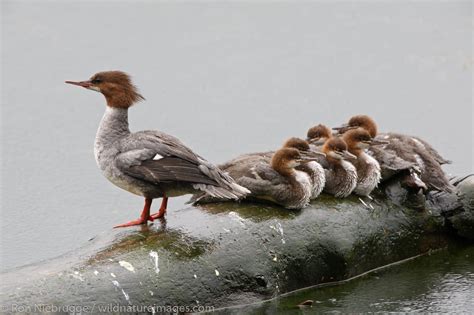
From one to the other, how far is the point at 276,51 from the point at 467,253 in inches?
260

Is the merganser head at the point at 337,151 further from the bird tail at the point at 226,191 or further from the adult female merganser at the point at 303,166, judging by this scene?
the bird tail at the point at 226,191

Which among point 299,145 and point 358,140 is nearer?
point 299,145

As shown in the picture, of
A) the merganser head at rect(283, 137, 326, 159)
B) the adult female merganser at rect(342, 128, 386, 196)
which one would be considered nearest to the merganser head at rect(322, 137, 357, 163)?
the adult female merganser at rect(342, 128, 386, 196)

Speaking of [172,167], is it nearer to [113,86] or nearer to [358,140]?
[113,86]

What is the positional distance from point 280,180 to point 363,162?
0.90 metres

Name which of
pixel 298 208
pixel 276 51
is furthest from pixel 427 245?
pixel 276 51

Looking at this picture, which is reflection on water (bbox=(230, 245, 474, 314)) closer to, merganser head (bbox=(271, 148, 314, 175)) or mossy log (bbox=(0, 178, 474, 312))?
mossy log (bbox=(0, 178, 474, 312))

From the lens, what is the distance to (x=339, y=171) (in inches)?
295

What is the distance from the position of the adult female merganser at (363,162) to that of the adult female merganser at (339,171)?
10 cm

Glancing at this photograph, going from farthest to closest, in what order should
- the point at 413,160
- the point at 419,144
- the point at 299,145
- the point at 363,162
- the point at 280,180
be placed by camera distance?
the point at 419,144
the point at 413,160
the point at 363,162
the point at 299,145
the point at 280,180

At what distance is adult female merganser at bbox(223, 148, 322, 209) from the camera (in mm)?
7082

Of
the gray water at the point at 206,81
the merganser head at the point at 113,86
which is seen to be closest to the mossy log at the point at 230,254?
the merganser head at the point at 113,86

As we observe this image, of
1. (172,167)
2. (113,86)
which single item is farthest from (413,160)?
(113,86)

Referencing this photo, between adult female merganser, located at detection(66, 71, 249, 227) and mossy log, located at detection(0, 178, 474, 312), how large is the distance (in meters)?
0.29
